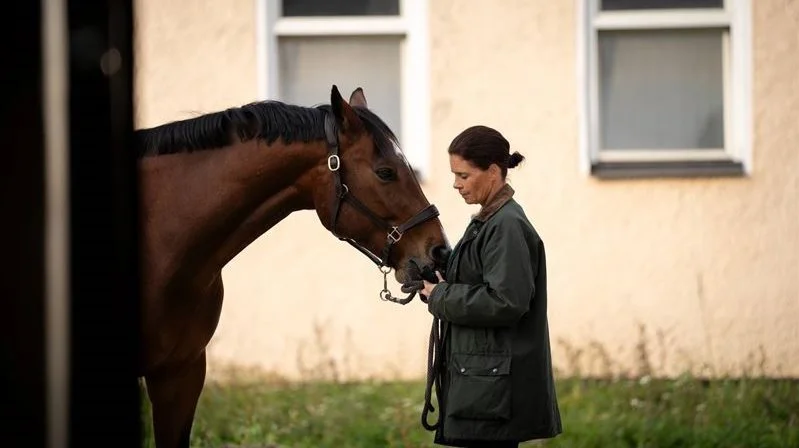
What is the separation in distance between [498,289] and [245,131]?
106cm

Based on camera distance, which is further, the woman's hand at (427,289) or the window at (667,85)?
the window at (667,85)

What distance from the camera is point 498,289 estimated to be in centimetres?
314

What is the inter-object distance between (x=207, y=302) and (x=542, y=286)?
114 centimetres

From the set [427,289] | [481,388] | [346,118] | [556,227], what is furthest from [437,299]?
[556,227]

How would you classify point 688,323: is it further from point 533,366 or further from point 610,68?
point 533,366

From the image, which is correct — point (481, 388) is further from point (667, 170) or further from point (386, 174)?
point (667, 170)

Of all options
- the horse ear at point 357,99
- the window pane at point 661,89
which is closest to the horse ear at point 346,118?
the horse ear at point 357,99

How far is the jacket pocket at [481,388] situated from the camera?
124 inches

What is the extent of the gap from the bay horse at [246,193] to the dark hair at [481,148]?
40 centimetres

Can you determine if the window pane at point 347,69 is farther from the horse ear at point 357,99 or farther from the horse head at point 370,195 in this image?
the horse head at point 370,195

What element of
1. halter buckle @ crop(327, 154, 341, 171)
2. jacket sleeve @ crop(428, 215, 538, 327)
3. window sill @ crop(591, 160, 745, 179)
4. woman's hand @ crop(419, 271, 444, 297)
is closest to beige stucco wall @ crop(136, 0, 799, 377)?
window sill @ crop(591, 160, 745, 179)

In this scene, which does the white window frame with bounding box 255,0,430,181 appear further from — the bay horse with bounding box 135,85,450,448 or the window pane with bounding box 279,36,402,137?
the bay horse with bounding box 135,85,450,448

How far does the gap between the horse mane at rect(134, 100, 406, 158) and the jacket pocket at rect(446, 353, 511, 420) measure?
0.82 meters

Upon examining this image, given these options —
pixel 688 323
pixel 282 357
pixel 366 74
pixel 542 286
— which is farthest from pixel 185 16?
pixel 542 286
